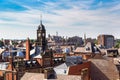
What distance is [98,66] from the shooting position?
1656 inches

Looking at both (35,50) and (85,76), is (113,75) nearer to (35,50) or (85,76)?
(85,76)

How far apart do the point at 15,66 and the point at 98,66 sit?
14517mm

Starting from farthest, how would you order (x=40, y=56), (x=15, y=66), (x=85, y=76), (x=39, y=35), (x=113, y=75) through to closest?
(x=39, y=35) < (x=40, y=56) < (x=15, y=66) < (x=113, y=75) < (x=85, y=76)

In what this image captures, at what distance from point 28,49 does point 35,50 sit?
154 cm

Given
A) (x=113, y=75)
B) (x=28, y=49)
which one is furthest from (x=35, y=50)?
(x=113, y=75)

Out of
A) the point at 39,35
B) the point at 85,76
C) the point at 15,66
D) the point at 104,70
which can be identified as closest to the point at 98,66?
the point at 104,70

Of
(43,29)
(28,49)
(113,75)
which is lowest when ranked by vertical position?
(113,75)

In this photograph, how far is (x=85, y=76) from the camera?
30.9 meters

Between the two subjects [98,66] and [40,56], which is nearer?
[98,66]

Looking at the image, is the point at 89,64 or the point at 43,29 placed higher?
the point at 43,29

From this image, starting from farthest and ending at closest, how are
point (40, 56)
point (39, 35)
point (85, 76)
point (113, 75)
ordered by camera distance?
point (39, 35), point (40, 56), point (113, 75), point (85, 76)

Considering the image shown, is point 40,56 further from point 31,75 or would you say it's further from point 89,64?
point 31,75

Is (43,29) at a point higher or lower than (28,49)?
higher

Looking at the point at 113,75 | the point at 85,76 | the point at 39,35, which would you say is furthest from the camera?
the point at 39,35
